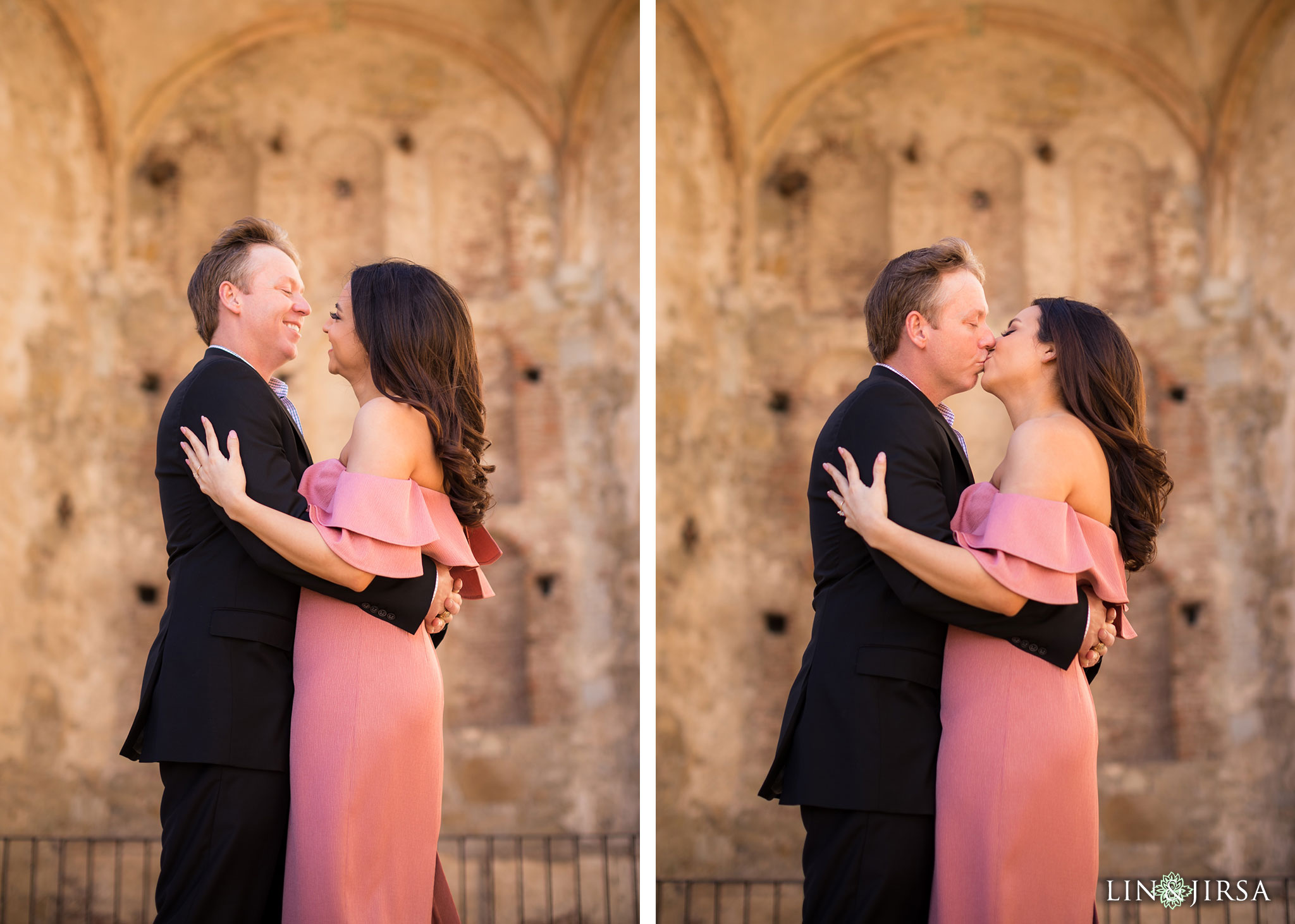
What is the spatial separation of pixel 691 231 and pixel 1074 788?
766 centimetres

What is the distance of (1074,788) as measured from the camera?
3289 mm

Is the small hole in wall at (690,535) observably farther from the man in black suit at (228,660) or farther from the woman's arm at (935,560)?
the woman's arm at (935,560)

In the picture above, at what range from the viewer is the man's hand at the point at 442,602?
3463 millimetres

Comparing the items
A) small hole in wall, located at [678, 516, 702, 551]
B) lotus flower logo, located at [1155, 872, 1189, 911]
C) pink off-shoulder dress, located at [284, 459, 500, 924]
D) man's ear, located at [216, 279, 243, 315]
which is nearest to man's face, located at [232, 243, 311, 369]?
man's ear, located at [216, 279, 243, 315]

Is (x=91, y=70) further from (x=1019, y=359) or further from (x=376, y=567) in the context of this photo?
(x=1019, y=359)

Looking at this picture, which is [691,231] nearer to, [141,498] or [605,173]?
[605,173]

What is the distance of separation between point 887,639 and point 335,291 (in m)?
8.43

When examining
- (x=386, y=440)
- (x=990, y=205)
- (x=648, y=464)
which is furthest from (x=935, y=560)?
(x=990, y=205)

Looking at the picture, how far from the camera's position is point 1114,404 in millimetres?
3521

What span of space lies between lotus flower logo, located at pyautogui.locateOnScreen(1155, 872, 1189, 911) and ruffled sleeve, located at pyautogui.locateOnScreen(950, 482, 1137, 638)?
7.03m

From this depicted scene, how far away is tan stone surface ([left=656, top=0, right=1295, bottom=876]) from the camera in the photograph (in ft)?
32.7

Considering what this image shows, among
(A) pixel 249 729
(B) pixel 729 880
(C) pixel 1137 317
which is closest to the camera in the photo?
(A) pixel 249 729

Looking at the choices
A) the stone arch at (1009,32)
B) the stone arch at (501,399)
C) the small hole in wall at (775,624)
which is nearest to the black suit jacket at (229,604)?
the stone arch at (501,399)

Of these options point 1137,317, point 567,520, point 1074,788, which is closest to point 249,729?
point 1074,788
